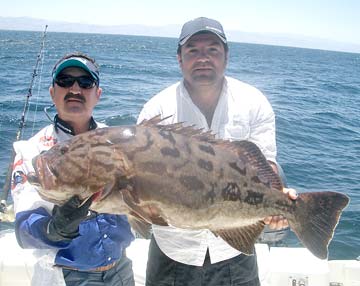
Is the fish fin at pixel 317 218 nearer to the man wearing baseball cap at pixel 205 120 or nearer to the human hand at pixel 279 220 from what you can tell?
the human hand at pixel 279 220

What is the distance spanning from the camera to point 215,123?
4.05 meters

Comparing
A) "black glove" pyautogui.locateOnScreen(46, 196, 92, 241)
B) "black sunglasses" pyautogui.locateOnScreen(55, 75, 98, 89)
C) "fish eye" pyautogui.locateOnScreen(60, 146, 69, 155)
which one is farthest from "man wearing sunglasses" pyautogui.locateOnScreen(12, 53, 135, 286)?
"fish eye" pyautogui.locateOnScreen(60, 146, 69, 155)

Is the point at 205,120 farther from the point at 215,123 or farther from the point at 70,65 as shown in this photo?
the point at 70,65

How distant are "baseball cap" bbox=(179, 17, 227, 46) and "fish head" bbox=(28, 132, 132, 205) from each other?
1600mm

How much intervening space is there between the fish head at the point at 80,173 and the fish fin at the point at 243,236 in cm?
106

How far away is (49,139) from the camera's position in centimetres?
349

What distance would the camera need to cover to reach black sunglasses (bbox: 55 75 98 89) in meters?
3.48

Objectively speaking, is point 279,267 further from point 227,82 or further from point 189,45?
point 189,45

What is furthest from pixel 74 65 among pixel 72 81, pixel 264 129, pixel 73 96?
pixel 264 129

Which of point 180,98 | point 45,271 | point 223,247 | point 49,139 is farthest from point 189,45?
point 45,271

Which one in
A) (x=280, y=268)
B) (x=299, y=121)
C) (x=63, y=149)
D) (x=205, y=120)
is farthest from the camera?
(x=299, y=121)

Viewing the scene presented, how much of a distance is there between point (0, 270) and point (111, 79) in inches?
1133

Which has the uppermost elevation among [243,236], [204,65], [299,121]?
[204,65]

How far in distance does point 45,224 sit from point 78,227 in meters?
0.24
